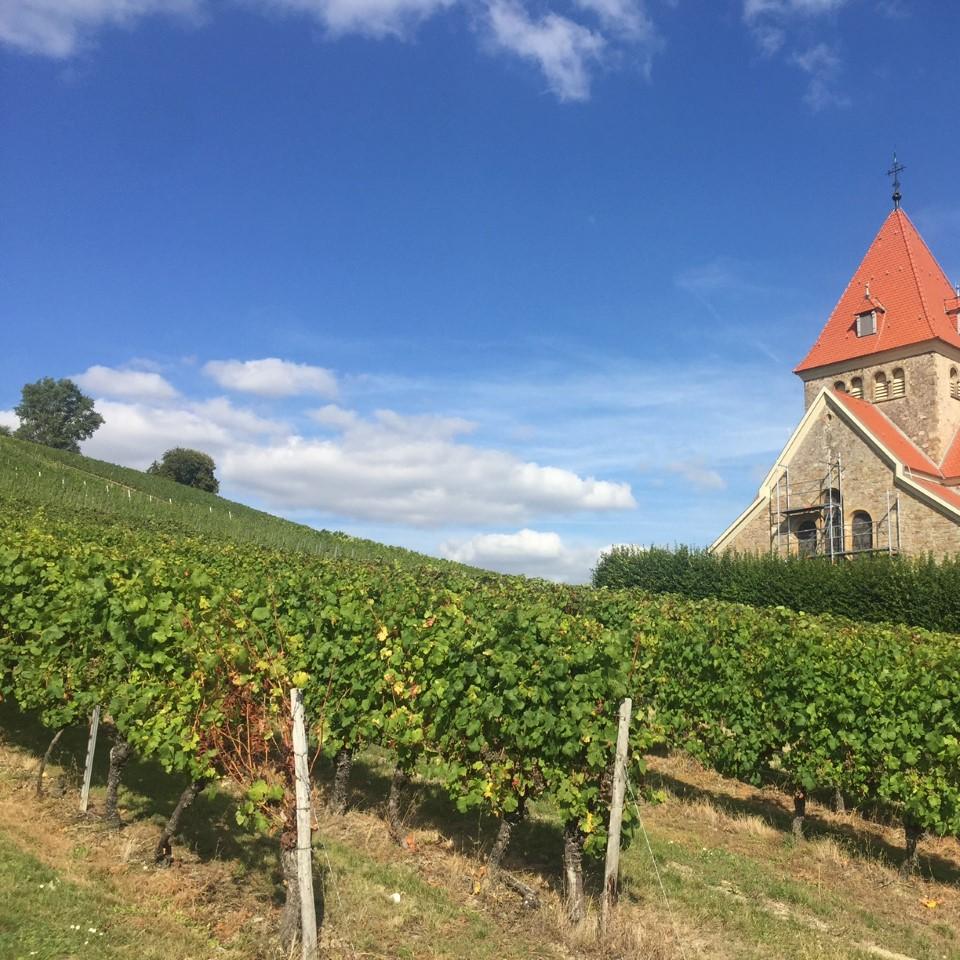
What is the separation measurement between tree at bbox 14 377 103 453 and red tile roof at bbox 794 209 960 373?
7955 centimetres

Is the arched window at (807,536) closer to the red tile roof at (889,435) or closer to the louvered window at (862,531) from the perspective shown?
the louvered window at (862,531)

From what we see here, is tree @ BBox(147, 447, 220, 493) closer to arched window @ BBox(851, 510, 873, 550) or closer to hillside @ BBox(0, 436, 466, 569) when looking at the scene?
hillside @ BBox(0, 436, 466, 569)

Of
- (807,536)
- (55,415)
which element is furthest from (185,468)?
(807,536)

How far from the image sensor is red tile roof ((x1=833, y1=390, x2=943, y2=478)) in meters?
35.3

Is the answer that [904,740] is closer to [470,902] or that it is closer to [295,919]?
[470,902]

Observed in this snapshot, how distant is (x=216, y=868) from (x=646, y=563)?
31557mm

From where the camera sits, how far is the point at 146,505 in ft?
155

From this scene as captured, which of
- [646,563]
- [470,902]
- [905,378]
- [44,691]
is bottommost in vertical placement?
[470,902]

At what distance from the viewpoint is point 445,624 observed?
8.51 meters

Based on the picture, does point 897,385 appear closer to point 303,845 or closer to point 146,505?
point 303,845

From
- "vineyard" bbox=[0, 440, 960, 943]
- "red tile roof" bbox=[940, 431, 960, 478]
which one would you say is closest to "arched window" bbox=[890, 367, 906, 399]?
"red tile roof" bbox=[940, 431, 960, 478]

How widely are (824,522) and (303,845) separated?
116 feet

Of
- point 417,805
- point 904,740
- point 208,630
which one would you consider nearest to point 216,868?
point 208,630

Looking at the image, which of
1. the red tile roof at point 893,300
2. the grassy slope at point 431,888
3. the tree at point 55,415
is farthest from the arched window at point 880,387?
the tree at point 55,415
